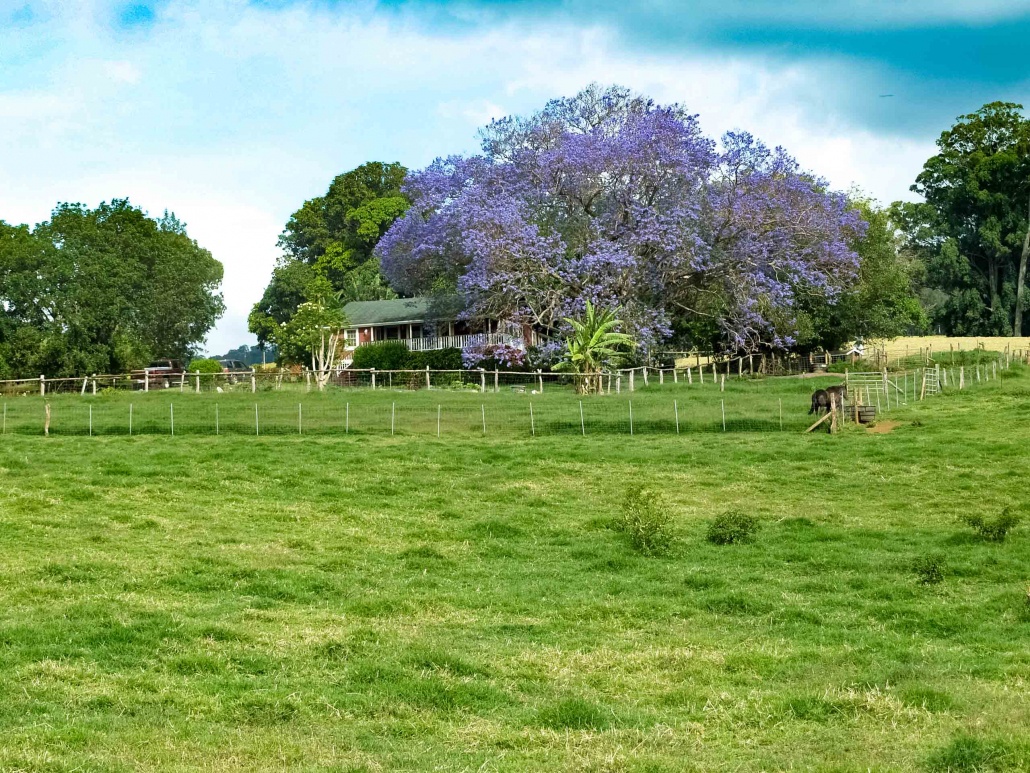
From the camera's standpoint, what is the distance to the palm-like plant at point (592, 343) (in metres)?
51.3

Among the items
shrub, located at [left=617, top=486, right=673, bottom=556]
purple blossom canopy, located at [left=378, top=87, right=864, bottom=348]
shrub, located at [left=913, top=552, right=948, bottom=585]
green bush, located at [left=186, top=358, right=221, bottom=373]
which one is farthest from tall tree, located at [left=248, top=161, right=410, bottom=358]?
shrub, located at [left=913, top=552, right=948, bottom=585]

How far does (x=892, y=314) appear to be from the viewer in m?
76.6

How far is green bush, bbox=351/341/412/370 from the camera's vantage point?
238ft

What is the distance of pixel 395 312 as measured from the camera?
8244 centimetres

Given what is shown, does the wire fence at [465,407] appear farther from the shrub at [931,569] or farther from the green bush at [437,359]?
the shrub at [931,569]

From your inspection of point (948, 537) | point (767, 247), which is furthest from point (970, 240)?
point (948, 537)

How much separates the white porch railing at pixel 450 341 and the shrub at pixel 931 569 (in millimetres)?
49362

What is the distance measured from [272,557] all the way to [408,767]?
34.6 feet

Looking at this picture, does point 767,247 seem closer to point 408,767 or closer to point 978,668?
point 978,668

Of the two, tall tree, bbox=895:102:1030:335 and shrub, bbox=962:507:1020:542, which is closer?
shrub, bbox=962:507:1020:542

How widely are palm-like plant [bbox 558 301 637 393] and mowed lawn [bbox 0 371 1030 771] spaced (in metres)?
22.6

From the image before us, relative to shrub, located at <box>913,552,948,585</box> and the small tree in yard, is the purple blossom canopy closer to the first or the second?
the small tree in yard

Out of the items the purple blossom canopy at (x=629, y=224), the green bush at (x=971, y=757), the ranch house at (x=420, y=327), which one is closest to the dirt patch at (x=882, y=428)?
the purple blossom canopy at (x=629, y=224)

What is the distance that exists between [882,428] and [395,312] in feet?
171
